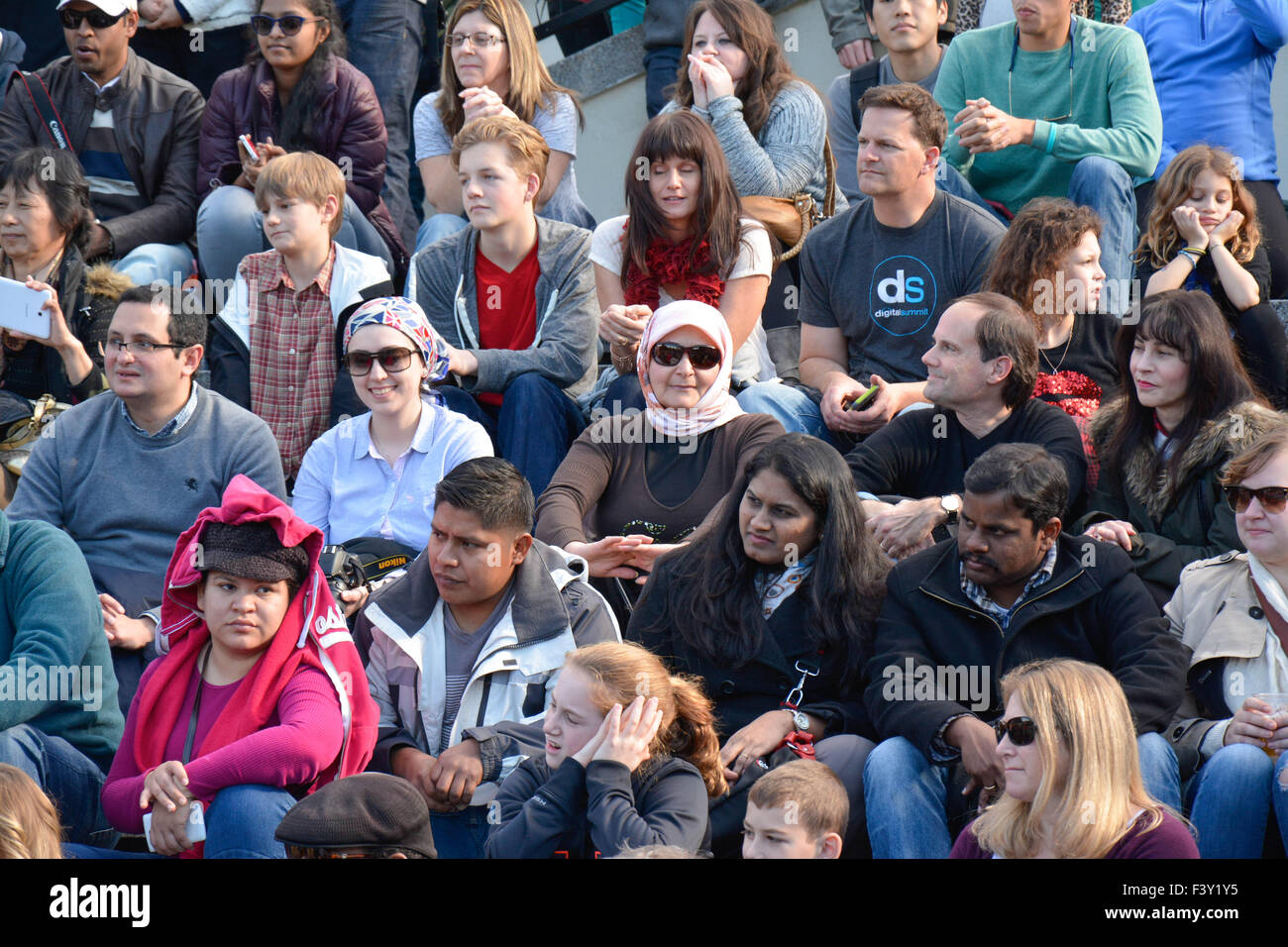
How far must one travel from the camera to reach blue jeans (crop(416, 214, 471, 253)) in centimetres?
678

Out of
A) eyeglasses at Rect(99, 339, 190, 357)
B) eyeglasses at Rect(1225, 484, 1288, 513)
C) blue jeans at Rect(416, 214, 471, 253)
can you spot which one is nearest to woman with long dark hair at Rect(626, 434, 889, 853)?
eyeglasses at Rect(1225, 484, 1288, 513)

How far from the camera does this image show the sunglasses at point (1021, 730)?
3.45 metres

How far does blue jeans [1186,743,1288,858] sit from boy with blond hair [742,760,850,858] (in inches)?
33.7

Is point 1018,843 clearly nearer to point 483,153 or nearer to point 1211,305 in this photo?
point 1211,305

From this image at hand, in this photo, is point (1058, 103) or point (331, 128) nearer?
point (1058, 103)

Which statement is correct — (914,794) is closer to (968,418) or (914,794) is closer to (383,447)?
(968,418)

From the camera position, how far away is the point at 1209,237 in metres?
5.94

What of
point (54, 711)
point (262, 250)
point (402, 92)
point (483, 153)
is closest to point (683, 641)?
point (54, 711)

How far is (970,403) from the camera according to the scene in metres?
4.98

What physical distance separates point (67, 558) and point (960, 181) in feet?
12.1

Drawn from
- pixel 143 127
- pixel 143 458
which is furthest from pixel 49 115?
pixel 143 458

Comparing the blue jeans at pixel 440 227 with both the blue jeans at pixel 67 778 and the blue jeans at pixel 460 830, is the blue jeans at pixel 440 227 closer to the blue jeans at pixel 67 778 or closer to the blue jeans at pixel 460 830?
the blue jeans at pixel 67 778

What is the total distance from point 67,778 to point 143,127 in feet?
12.4

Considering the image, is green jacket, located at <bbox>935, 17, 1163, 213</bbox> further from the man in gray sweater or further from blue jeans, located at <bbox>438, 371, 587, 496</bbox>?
the man in gray sweater
